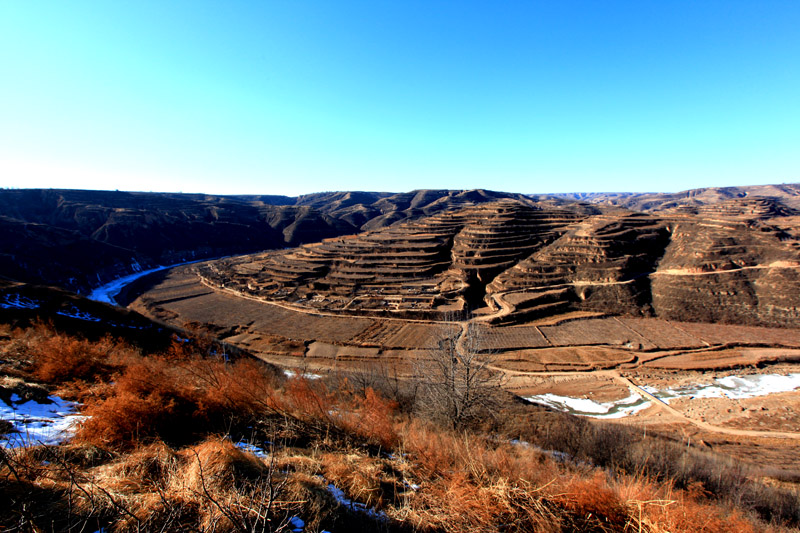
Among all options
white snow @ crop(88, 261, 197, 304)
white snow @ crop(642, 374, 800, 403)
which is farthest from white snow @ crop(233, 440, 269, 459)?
white snow @ crop(88, 261, 197, 304)

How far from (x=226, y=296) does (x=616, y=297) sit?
56.5 meters

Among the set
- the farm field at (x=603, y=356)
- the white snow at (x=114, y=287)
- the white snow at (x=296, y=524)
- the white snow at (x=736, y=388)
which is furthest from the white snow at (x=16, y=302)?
the white snow at (x=736, y=388)

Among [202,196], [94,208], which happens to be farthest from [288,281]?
[202,196]

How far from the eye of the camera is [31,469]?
3475 millimetres

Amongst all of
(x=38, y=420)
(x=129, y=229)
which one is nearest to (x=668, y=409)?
(x=38, y=420)

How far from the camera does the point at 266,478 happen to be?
4.38 m

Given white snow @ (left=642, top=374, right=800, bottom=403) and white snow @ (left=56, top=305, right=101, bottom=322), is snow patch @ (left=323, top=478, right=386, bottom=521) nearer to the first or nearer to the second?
white snow @ (left=56, top=305, right=101, bottom=322)

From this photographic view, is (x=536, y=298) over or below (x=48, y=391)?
below

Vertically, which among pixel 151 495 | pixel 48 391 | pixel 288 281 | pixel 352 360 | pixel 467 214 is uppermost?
pixel 467 214

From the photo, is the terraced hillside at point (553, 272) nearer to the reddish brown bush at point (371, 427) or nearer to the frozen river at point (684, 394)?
the frozen river at point (684, 394)

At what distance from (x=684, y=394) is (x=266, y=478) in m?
31.2

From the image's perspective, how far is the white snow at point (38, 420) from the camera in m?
4.71

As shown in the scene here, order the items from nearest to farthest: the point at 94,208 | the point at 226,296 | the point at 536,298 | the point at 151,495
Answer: the point at 151,495 < the point at 536,298 < the point at 226,296 < the point at 94,208

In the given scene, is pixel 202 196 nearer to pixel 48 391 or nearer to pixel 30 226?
pixel 30 226
